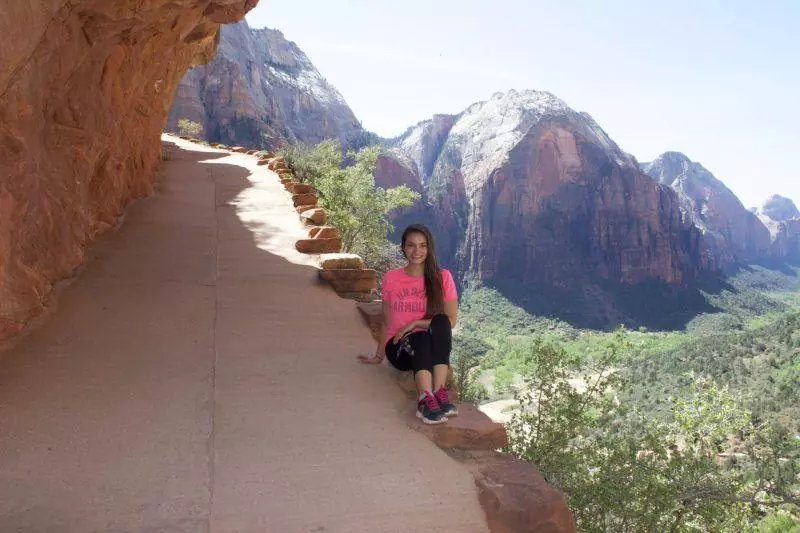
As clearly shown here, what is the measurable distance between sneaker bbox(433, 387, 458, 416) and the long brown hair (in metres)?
0.52

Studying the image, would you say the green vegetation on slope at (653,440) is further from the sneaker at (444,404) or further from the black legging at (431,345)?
the black legging at (431,345)

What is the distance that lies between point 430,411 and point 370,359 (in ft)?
2.83

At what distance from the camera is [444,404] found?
3.24 m

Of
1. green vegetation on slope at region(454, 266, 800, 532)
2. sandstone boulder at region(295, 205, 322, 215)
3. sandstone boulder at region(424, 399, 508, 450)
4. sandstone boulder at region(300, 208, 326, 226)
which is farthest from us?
sandstone boulder at region(295, 205, 322, 215)

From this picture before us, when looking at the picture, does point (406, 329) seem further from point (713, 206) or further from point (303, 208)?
point (713, 206)

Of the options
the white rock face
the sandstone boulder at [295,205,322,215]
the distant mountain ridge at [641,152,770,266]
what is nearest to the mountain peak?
the distant mountain ridge at [641,152,770,266]

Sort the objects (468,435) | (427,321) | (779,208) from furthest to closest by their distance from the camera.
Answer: (779,208), (427,321), (468,435)

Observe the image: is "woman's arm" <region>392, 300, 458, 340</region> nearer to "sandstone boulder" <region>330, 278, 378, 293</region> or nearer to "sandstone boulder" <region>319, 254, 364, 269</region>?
"sandstone boulder" <region>330, 278, 378, 293</region>

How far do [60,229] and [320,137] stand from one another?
2911 inches

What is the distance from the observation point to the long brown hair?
3.47 m

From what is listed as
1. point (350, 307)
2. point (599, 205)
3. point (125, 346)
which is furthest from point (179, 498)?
point (599, 205)

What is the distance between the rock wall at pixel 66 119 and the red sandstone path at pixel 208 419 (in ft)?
1.47

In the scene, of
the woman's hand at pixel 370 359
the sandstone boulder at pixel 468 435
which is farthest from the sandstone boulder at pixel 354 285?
the sandstone boulder at pixel 468 435

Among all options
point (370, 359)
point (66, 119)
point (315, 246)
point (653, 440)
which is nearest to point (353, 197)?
point (315, 246)
